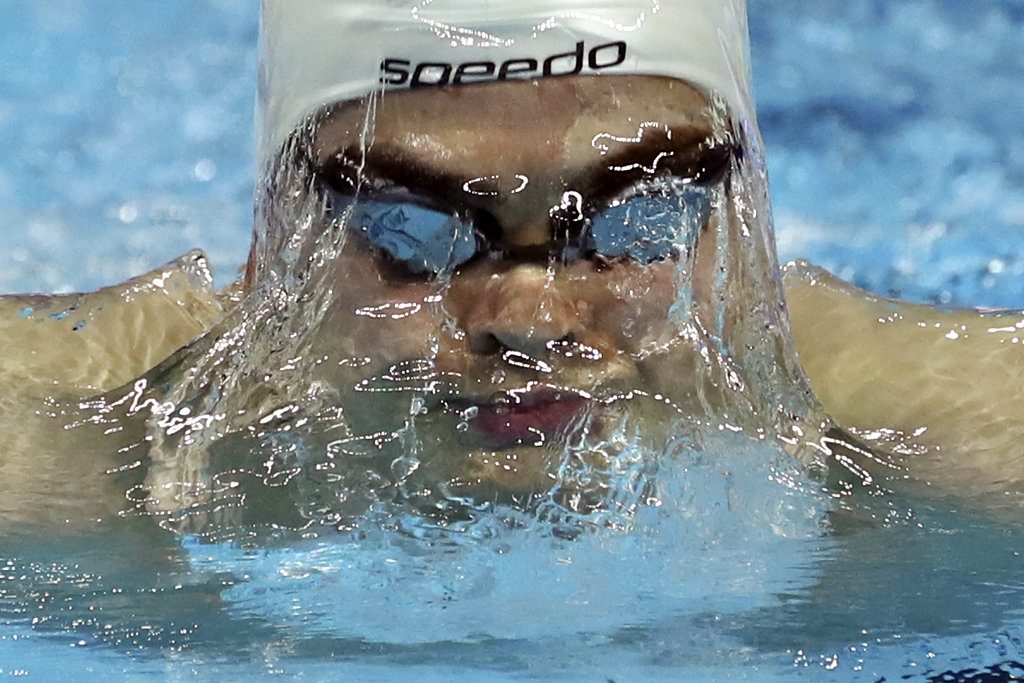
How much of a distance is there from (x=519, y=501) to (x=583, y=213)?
12.5 inches

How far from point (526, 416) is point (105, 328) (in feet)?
3.23

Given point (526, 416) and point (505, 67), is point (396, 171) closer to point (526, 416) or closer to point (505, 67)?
point (505, 67)

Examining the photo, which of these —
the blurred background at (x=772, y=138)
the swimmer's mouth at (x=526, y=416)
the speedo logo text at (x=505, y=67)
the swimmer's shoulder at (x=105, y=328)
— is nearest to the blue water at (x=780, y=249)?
the blurred background at (x=772, y=138)

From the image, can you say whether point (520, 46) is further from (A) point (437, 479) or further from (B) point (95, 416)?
(B) point (95, 416)

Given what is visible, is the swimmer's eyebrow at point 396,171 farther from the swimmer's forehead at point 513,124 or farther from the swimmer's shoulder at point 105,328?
the swimmer's shoulder at point 105,328

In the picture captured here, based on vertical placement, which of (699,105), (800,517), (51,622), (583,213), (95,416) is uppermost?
(699,105)

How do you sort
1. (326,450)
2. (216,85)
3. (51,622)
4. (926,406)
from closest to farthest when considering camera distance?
(51,622)
(326,450)
(926,406)
(216,85)

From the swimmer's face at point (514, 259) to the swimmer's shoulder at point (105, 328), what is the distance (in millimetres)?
632

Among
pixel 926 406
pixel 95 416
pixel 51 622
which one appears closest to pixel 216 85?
pixel 95 416

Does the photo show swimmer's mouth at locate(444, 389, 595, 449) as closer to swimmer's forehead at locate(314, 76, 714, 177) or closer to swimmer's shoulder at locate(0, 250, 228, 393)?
swimmer's forehead at locate(314, 76, 714, 177)

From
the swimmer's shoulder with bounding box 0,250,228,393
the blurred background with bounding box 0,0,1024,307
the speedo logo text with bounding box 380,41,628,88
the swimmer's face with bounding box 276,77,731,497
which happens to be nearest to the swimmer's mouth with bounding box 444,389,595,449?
the swimmer's face with bounding box 276,77,731,497

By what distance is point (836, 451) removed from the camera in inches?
65.7

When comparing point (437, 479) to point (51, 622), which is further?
point (437, 479)

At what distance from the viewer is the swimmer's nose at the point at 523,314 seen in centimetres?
145
